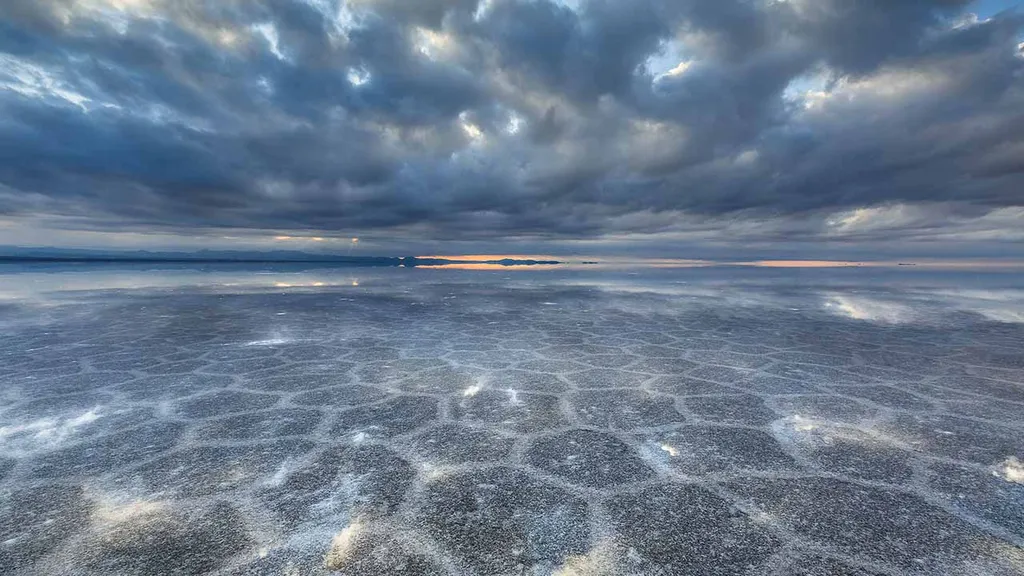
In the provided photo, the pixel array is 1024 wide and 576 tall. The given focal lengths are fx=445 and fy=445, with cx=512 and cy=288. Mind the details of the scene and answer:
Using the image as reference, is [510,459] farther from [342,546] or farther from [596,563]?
[342,546]

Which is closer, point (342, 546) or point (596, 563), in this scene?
point (596, 563)

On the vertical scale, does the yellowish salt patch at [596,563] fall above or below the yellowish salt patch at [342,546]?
below

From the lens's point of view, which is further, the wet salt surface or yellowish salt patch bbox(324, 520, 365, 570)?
the wet salt surface

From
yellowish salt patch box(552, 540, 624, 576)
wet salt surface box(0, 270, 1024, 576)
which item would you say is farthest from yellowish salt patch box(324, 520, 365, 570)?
yellowish salt patch box(552, 540, 624, 576)

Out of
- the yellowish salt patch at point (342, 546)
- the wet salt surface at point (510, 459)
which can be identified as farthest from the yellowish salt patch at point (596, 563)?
the yellowish salt patch at point (342, 546)

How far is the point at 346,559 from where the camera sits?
2.42 metres

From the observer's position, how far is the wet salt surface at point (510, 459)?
8.20 feet

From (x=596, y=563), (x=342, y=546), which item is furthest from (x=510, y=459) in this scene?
(x=342, y=546)

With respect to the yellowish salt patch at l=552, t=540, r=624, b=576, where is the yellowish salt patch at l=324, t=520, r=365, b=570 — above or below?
A: above

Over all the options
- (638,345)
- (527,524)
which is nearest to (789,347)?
(638,345)

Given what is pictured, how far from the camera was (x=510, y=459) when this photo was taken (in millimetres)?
3633

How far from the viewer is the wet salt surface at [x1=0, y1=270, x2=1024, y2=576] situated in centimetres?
250

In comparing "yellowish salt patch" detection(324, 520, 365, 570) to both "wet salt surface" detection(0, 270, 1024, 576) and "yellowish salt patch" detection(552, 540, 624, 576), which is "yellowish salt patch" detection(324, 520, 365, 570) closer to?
"wet salt surface" detection(0, 270, 1024, 576)

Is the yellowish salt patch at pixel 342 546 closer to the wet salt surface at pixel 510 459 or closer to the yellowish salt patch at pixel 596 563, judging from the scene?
the wet salt surface at pixel 510 459
